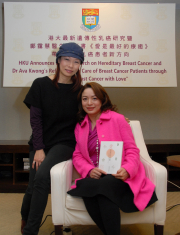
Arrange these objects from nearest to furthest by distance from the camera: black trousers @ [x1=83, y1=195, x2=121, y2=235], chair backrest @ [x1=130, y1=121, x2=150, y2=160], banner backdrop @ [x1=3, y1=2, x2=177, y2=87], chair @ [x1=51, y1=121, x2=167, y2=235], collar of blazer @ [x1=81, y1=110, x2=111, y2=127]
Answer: black trousers @ [x1=83, y1=195, x2=121, y2=235] < chair @ [x1=51, y1=121, x2=167, y2=235] < collar of blazer @ [x1=81, y1=110, x2=111, y2=127] < chair backrest @ [x1=130, y1=121, x2=150, y2=160] < banner backdrop @ [x1=3, y1=2, x2=177, y2=87]

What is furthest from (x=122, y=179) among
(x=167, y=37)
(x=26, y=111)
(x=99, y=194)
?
(x=26, y=111)

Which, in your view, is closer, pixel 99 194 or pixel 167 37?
pixel 99 194

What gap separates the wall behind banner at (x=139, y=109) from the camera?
130 inches

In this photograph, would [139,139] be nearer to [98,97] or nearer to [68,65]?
[98,97]

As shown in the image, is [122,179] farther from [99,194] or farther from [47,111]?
[47,111]

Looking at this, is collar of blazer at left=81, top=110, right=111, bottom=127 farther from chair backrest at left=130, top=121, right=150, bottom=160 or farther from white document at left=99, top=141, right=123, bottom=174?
chair backrest at left=130, top=121, right=150, bottom=160

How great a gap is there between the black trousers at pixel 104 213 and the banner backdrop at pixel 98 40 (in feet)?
5.38

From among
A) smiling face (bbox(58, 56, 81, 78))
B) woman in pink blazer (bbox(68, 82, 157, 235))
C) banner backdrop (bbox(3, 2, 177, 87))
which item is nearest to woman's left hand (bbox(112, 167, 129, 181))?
woman in pink blazer (bbox(68, 82, 157, 235))

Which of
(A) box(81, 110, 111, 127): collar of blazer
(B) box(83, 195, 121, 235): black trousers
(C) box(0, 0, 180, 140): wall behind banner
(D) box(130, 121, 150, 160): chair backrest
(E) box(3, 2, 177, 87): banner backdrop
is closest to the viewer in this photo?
(B) box(83, 195, 121, 235): black trousers

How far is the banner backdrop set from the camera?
2.70m

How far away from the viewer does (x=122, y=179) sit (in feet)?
4.70

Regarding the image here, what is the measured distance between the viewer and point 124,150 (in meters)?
1.61

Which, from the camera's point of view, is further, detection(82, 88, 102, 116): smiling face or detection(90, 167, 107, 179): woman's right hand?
detection(82, 88, 102, 116): smiling face

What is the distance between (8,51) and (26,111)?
93 centimetres
